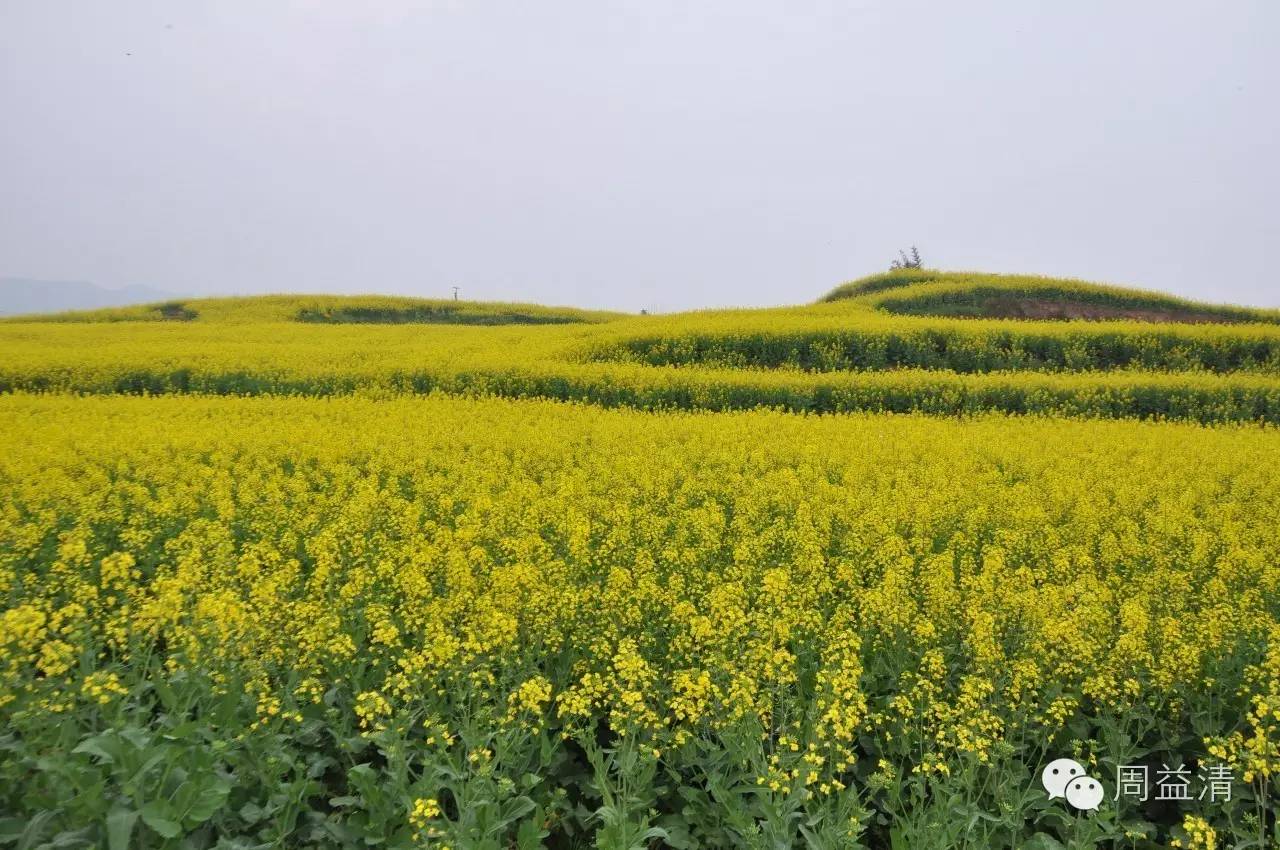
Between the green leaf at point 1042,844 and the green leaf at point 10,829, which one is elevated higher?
the green leaf at point 10,829

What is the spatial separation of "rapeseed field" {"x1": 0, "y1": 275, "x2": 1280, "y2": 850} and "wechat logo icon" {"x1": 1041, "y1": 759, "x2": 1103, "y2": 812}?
0.19 feet

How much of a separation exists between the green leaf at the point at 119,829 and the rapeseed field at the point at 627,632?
0.01 m

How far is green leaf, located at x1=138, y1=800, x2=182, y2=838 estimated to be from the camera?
94.3 inches

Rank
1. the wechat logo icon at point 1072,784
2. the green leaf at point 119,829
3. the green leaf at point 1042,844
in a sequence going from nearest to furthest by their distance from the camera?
the green leaf at point 119,829
the green leaf at point 1042,844
the wechat logo icon at point 1072,784

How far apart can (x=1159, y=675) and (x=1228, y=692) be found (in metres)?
0.63

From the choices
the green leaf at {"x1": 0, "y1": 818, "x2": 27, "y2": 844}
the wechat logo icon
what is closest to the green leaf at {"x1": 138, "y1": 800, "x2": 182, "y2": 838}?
the green leaf at {"x1": 0, "y1": 818, "x2": 27, "y2": 844}

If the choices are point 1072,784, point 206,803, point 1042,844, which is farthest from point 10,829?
point 1072,784

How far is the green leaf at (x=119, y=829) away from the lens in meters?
2.37

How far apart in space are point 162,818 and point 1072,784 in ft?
12.2

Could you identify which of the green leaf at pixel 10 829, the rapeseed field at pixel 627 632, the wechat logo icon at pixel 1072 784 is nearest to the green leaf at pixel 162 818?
the rapeseed field at pixel 627 632

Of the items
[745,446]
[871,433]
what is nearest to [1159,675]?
[745,446]

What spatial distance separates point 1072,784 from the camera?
10.9 feet

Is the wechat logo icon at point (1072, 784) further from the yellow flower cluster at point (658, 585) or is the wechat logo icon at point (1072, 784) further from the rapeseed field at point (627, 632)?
the yellow flower cluster at point (658, 585)

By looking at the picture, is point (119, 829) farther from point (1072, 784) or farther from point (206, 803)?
point (1072, 784)
